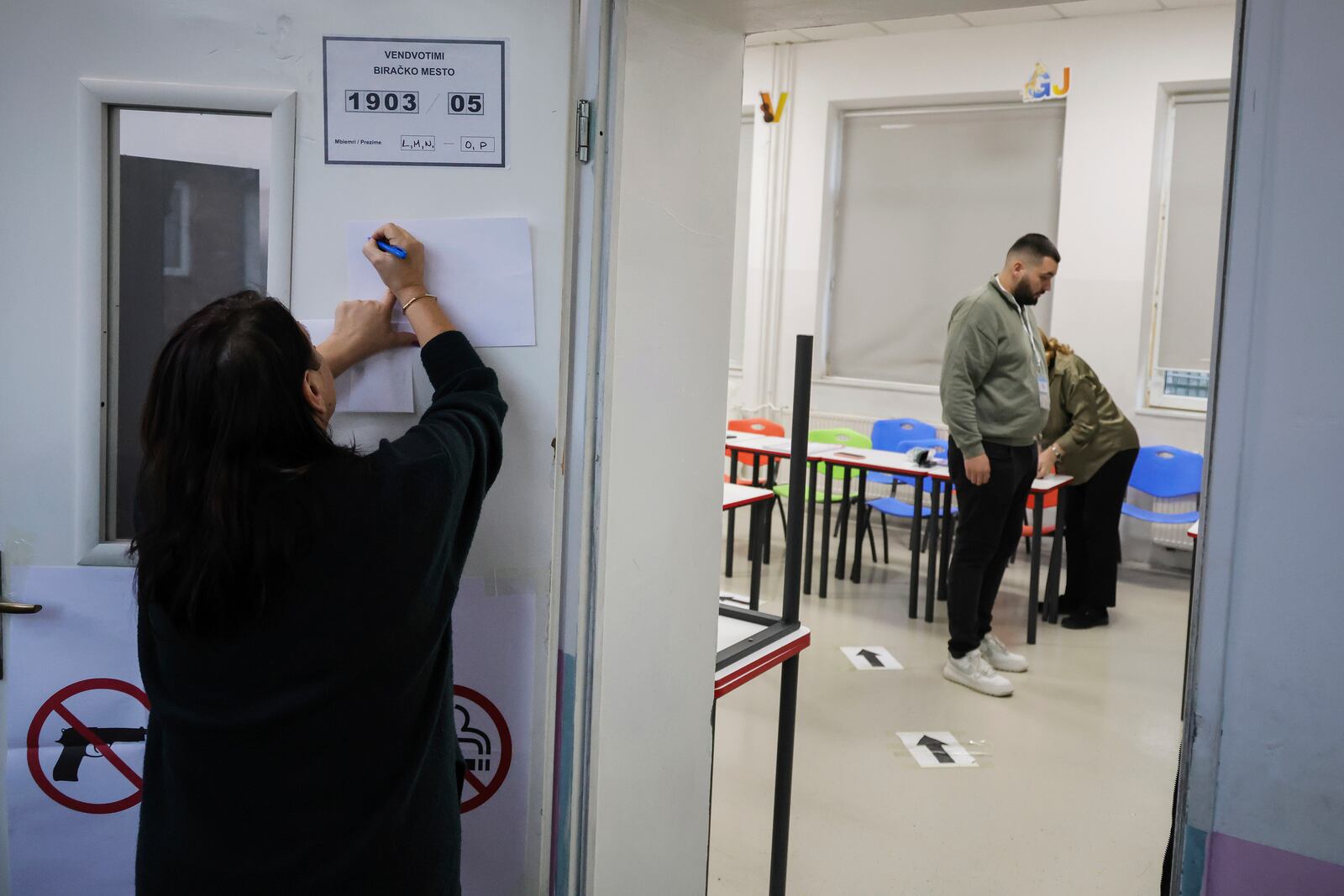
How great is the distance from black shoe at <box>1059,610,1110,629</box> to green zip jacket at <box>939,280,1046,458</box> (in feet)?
4.46

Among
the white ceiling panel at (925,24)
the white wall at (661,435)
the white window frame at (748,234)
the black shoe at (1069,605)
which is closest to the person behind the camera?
the white wall at (661,435)

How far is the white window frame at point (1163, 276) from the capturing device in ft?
17.9

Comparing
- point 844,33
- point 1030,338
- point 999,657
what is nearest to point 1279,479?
point 1030,338

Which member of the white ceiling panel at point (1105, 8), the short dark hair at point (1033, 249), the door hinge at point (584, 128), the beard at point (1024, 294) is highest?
the white ceiling panel at point (1105, 8)

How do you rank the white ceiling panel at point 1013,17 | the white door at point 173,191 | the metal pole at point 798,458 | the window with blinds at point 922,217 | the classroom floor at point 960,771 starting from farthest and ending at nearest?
the window with blinds at point 922,217
the white ceiling panel at point 1013,17
the classroom floor at point 960,771
the metal pole at point 798,458
the white door at point 173,191

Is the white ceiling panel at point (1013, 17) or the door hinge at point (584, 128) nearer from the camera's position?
the door hinge at point (584, 128)

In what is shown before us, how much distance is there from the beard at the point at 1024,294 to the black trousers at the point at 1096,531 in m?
1.28

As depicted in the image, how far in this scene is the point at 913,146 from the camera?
6.34m

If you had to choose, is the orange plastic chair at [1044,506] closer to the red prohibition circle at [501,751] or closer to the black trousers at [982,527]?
the black trousers at [982,527]

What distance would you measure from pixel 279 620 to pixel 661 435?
0.72 metres

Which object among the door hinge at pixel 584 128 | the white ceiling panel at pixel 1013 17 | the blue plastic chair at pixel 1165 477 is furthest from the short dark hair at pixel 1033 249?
the white ceiling panel at pixel 1013 17

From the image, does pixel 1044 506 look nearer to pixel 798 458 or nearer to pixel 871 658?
pixel 871 658

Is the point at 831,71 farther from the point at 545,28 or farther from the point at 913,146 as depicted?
the point at 545,28

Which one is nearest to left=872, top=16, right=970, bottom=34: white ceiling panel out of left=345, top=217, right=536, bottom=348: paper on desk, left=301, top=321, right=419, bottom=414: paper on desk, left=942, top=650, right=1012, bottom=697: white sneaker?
left=942, top=650, right=1012, bottom=697: white sneaker
